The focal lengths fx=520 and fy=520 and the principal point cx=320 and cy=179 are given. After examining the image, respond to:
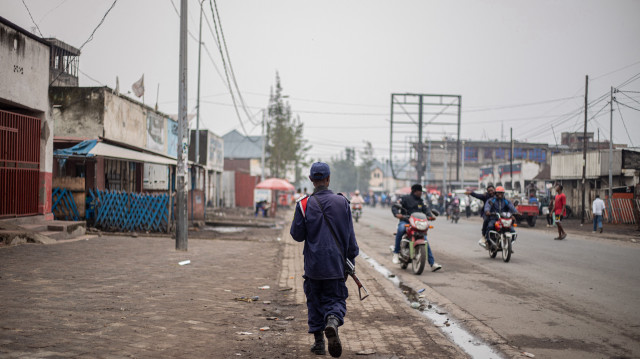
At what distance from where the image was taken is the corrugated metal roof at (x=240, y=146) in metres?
76.5

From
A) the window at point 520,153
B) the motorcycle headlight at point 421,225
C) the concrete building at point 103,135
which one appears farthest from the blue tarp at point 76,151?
the window at point 520,153

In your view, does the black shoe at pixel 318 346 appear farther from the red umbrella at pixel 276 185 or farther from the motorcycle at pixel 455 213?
the motorcycle at pixel 455 213

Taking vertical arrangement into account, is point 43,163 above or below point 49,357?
above

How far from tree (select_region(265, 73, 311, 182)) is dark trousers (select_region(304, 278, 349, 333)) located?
50.4 metres

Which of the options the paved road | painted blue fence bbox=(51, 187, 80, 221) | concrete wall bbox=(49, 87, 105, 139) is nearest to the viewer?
the paved road

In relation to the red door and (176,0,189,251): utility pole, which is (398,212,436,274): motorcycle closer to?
(176,0,189,251): utility pole

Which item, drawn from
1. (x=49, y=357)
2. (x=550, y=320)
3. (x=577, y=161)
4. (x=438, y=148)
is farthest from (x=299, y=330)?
(x=438, y=148)

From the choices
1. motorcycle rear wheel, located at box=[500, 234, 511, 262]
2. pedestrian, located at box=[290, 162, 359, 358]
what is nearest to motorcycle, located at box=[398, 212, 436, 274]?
motorcycle rear wheel, located at box=[500, 234, 511, 262]

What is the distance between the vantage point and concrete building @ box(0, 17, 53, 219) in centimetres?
1320

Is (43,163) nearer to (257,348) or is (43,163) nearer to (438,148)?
(257,348)

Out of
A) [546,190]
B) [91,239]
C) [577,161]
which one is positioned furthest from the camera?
[546,190]

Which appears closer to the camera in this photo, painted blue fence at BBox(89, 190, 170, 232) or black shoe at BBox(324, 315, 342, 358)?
black shoe at BBox(324, 315, 342, 358)

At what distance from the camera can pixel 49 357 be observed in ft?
13.8

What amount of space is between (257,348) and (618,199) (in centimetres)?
2855
